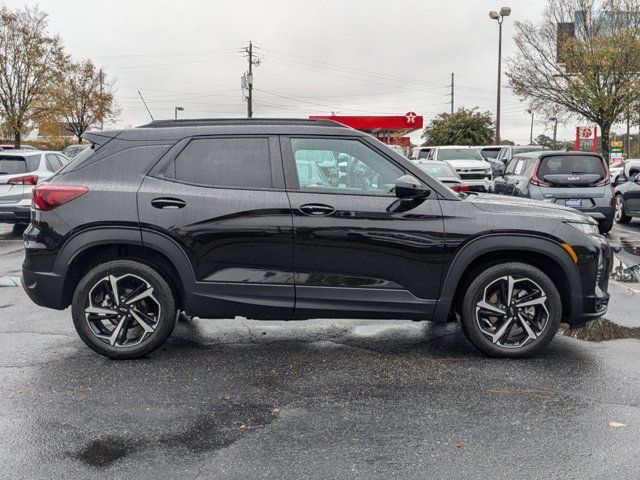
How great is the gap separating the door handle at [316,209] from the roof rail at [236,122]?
71 centimetres

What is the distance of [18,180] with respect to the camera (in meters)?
12.8

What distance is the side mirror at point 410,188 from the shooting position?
4.85 m

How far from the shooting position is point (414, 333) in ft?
19.7

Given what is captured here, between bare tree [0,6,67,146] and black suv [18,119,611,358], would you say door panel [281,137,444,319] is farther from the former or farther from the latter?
bare tree [0,6,67,146]

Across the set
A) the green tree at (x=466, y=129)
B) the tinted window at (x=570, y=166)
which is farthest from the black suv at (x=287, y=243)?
the green tree at (x=466, y=129)

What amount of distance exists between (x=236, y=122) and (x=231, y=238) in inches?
39.4

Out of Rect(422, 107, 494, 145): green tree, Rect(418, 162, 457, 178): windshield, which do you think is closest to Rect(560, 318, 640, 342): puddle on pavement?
Rect(418, 162, 457, 178): windshield

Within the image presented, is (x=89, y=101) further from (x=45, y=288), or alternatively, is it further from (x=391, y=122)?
(x=45, y=288)

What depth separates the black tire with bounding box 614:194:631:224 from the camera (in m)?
15.2

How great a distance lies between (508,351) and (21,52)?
35063 millimetres

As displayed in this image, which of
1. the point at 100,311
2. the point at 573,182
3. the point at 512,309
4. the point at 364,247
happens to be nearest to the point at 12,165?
the point at 100,311

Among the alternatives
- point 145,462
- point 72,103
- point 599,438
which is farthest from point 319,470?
point 72,103

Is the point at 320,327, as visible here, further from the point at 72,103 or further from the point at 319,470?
the point at 72,103

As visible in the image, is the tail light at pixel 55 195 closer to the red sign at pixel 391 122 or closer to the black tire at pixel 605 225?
the black tire at pixel 605 225
